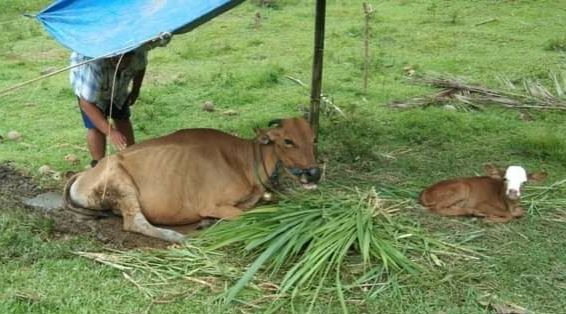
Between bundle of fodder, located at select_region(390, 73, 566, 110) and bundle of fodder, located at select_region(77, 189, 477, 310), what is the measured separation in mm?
1583

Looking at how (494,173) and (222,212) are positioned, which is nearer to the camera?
(222,212)

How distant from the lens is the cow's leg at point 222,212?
16.0 feet

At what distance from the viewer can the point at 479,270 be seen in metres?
4.23

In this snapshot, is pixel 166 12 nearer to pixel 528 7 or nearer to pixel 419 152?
pixel 419 152

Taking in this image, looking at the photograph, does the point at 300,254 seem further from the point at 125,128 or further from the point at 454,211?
the point at 125,128

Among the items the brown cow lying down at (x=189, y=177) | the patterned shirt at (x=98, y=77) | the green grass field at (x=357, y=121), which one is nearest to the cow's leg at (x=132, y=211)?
the brown cow lying down at (x=189, y=177)

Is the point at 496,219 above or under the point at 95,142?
under

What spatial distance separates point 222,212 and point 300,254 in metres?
0.80

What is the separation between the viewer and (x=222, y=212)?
4891 millimetres

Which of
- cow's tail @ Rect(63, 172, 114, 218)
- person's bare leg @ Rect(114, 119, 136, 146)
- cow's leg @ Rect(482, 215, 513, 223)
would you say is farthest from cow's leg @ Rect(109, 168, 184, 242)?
cow's leg @ Rect(482, 215, 513, 223)

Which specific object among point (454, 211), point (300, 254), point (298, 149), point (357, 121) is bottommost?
point (357, 121)

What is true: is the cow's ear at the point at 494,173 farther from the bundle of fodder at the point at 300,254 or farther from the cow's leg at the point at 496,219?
the bundle of fodder at the point at 300,254

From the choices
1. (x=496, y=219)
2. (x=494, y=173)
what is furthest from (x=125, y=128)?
(x=496, y=219)

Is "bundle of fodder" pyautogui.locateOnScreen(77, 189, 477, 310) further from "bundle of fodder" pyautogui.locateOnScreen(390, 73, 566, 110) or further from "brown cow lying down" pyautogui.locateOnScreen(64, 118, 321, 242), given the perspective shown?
"bundle of fodder" pyautogui.locateOnScreen(390, 73, 566, 110)
